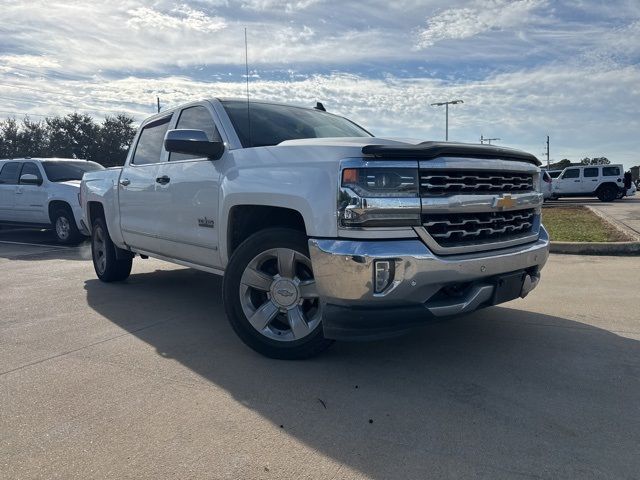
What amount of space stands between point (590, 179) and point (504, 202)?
25671 mm

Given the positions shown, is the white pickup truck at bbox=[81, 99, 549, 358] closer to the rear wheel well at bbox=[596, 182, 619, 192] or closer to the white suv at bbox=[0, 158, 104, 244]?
the white suv at bbox=[0, 158, 104, 244]

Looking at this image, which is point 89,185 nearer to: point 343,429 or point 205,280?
point 205,280

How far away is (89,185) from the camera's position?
6.87m

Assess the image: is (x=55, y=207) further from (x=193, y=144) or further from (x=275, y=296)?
(x=275, y=296)

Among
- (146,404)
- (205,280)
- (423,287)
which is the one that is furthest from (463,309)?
(205,280)

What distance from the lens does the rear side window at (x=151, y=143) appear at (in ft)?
18.2

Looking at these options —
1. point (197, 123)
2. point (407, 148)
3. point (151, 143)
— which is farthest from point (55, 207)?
point (407, 148)

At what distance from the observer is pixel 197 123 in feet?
16.0

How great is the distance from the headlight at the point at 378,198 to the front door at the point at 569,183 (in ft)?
87.2

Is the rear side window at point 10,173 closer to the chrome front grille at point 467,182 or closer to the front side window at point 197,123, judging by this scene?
the front side window at point 197,123

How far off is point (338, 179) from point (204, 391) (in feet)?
4.99

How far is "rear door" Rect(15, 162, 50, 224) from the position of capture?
1132cm

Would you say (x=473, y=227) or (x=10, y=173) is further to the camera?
(x=10, y=173)

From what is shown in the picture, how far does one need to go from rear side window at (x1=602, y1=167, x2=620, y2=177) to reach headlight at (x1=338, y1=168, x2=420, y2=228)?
26251 millimetres
